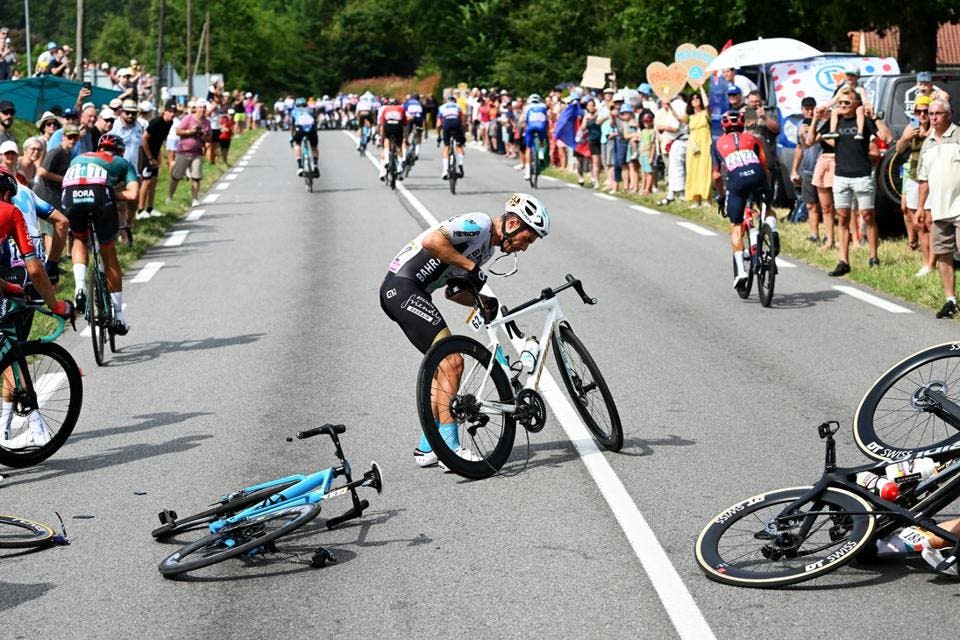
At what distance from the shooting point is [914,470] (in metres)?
5.87

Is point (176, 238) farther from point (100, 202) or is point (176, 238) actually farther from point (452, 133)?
point (100, 202)

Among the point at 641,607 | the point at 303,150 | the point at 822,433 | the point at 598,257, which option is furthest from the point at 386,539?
the point at 303,150

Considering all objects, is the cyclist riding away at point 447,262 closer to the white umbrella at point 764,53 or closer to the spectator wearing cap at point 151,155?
the spectator wearing cap at point 151,155

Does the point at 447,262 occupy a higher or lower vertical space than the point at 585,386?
higher

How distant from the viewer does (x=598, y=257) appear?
55.7ft

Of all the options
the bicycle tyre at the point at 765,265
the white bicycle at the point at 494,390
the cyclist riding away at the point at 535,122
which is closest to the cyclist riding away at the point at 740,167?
the bicycle tyre at the point at 765,265

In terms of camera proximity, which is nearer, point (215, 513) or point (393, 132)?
point (215, 513)

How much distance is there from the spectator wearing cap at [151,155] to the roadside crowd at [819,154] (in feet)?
25.3

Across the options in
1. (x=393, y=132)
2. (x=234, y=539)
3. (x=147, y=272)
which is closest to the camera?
(x=234, y=539)

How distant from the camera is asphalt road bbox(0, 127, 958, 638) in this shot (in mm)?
5566

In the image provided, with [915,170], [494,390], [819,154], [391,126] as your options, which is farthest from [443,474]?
[391,126]

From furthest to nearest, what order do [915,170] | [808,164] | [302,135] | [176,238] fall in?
[302,135]
[176,238]
[808,164]
[915,170]

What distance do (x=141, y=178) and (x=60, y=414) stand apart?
11.9m

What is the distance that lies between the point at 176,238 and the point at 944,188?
36.7ft
